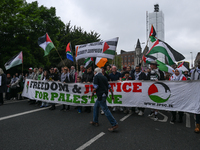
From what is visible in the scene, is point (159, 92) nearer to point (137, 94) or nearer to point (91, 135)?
point (137, 94)

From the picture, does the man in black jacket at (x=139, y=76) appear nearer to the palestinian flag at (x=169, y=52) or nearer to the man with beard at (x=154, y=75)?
the man with beard at (x=154, y=75)

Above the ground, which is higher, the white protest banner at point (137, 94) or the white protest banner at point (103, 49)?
the white protest banner at point (103, 49)

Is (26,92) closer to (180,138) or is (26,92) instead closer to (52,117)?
(52,117)

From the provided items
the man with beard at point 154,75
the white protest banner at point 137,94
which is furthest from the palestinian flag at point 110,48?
the man with beard at point 154,75

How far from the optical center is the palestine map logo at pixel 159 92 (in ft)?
17.0

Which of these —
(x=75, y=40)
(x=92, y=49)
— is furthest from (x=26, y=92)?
(x=75, y=40)

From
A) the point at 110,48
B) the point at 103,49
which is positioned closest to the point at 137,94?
the point at 110,48

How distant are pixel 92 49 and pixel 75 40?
2040 cm

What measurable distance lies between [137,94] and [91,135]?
269 centimetres

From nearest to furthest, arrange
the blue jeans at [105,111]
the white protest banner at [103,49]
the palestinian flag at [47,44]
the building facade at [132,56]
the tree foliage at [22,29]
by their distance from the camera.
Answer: the blue jeans at [105,111], the white protest banner at [103,49], the palestinian flag at [47,44], the tree foliage at [22,29], the building facade at [132,56]

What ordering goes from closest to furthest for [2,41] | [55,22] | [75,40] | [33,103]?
1. [33,103]
2. [2,41]
3. [55,22]
4. [75,40]

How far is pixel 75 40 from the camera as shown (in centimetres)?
2645

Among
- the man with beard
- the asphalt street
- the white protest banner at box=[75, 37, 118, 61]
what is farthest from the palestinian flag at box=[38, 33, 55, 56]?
the man with beard

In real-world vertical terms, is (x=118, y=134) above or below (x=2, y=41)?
below
